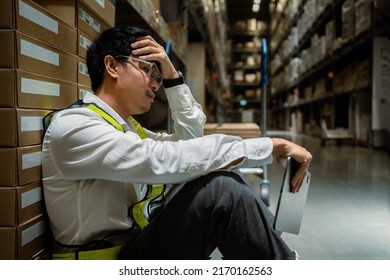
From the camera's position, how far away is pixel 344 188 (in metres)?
2.84

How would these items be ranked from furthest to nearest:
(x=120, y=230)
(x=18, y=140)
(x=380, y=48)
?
(x=380, y=48), (x=120, y=230), (x=18, y=140)

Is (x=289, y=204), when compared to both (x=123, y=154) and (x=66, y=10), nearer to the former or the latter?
(x=123, y=154)

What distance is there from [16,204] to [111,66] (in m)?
0.44

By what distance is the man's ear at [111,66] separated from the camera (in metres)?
1.09

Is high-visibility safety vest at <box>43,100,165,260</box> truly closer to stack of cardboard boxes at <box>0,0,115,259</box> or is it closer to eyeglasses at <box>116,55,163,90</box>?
stack of cardboard boxes at <box>0,0,115,259</box>

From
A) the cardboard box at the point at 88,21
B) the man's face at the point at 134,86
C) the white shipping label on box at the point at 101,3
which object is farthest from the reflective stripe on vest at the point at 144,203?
the white shipping label on box at the point at 101,3

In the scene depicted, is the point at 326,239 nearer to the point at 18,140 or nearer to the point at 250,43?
the point at 18,140

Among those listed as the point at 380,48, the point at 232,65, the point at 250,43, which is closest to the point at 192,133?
the point at 380,48

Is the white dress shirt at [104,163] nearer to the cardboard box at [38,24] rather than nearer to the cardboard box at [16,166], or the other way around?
the cardboard box at [16,166]

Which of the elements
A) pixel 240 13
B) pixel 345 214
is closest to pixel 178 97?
pixel 345 214

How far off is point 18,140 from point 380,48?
512 cm

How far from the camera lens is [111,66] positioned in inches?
43.2

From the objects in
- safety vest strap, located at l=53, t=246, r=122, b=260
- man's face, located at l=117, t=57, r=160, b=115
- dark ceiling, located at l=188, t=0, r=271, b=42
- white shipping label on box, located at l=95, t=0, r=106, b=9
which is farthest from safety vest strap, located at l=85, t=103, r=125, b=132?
dark ceiling, located at l=188, t=0, r=271, b=42
